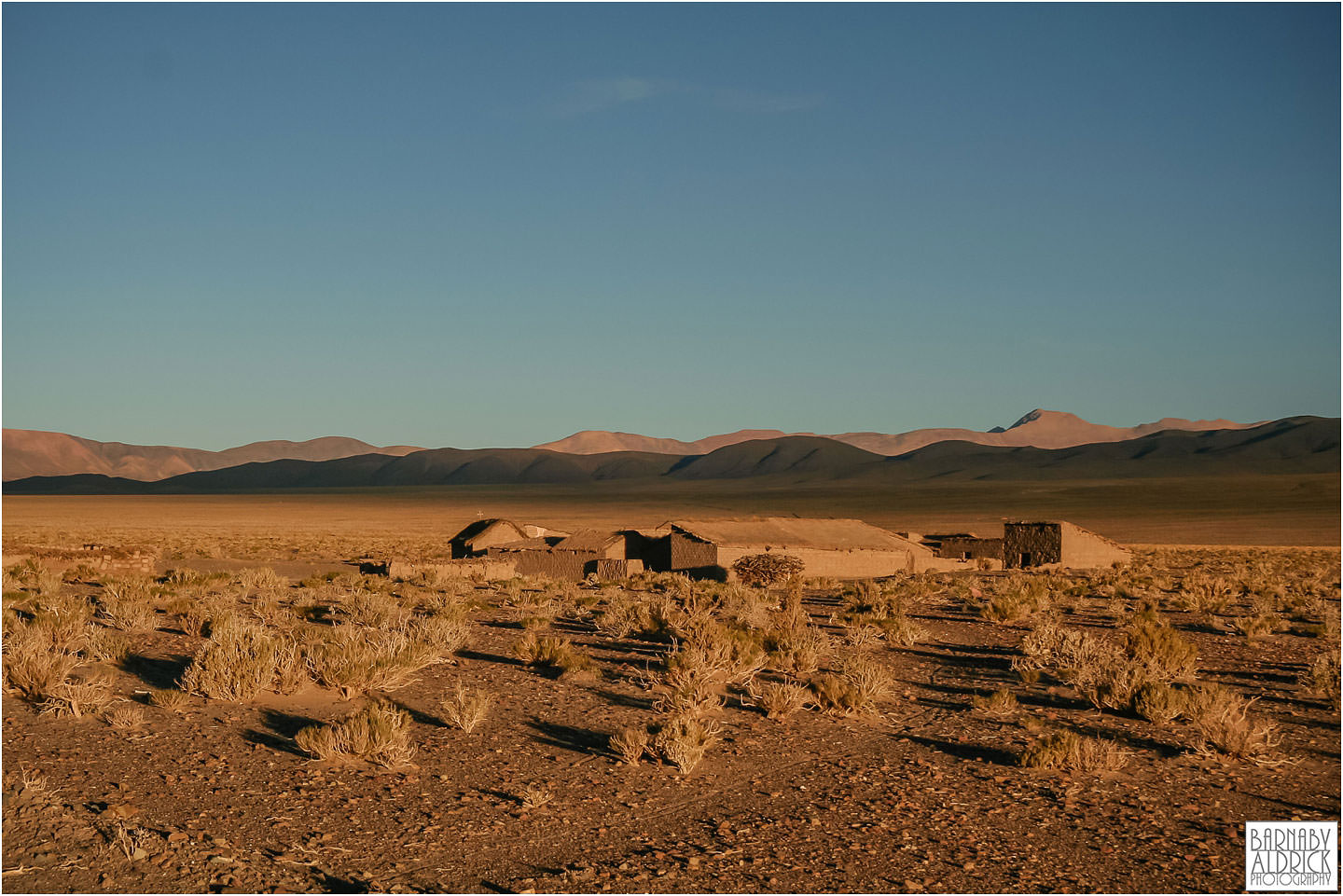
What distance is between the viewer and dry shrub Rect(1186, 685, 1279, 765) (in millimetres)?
10109

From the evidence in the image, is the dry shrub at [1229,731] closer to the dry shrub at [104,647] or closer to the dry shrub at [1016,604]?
the dry shrub at [1016,604]

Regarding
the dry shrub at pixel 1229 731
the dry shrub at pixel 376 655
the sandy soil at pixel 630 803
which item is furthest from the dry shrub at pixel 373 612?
the dry shrub at pixel 1229 731

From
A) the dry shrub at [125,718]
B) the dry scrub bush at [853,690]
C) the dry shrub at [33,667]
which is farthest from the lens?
the dry shrub at [33,667]

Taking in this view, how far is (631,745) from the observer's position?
9930 millimetres

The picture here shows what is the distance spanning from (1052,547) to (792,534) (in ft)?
34.1

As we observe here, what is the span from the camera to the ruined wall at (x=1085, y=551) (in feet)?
136

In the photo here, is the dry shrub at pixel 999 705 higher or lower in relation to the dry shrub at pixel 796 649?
lower

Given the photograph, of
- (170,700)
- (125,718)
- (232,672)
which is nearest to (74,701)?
(125,718)

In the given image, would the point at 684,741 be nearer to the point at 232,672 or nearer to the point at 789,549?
the point at 232,672

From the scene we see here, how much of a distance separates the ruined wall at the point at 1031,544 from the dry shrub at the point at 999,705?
98.9ft

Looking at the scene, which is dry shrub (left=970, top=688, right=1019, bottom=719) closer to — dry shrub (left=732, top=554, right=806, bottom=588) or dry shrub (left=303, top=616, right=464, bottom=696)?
dry shrub (left=303, top=616, right=464, bottom=696)

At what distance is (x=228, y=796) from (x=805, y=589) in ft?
70.6

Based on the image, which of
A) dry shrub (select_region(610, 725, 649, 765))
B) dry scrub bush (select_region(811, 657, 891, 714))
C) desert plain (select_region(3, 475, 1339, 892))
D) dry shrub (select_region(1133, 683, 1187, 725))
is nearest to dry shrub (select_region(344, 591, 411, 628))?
desert plain (select_region(3, 475, 1339, 892))

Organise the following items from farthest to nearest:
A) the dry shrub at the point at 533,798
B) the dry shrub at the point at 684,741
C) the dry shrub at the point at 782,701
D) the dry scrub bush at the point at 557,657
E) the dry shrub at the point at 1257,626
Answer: the dry shrub at the point at 1257,626 → the dry scrub bush at the point at 557,657 → the dry shrub at the point at 782,701 → the dry shrub at the point at 684,741 → the dry shrub at the point at 533,798
